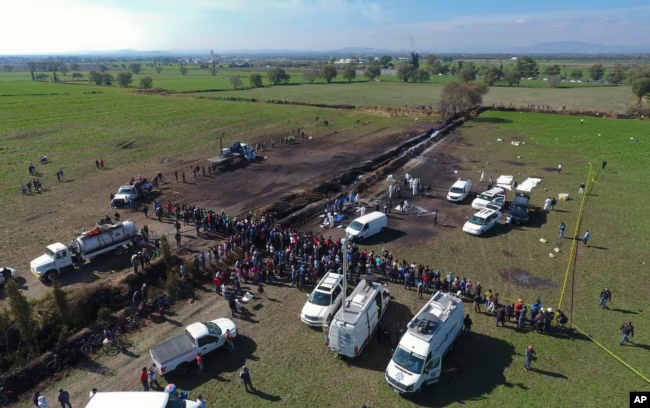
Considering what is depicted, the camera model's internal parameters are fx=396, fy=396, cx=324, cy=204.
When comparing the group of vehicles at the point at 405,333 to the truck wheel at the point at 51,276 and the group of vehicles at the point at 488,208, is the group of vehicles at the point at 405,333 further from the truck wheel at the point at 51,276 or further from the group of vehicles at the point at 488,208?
the truck wheel at the point at 51,276

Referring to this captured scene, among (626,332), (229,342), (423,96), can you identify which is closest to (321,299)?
(229,342)

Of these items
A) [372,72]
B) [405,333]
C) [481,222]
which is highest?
[372,72]

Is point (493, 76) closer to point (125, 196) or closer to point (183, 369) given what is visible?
point (125, 196)

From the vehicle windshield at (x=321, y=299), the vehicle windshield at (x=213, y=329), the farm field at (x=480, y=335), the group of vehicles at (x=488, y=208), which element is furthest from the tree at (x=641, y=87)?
the vehicle windshield at (x=213, y=329)

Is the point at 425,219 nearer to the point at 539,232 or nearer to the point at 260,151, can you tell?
the point at 539,232

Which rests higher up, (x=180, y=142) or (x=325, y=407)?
(x=180, y=142)

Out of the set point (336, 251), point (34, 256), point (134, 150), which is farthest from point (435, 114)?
point (34, 256)
